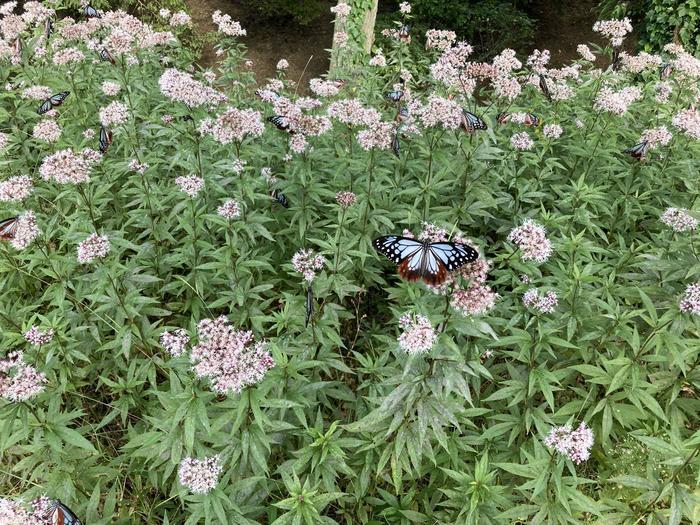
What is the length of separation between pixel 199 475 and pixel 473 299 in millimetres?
2267

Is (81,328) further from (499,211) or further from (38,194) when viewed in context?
(499,211)

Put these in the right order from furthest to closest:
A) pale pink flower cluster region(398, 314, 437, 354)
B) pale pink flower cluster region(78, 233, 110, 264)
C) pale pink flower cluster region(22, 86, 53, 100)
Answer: pale pink flower cluster region(22, 86, 53, 100)
pale pink flower cluster region(78, 233, 110, 264)
pale pink flower cluster region(398, 314, 437, 354)

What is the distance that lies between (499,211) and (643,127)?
3.29m

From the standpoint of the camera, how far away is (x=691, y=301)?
3914 millimetres

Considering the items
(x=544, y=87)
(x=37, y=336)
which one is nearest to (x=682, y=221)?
(x=544, y=87)

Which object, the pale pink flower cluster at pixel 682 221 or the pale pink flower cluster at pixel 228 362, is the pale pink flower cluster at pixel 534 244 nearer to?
the pale pink flower cluster at pixel 682 221

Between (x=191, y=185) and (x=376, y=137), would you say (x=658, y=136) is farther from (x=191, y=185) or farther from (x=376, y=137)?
(x=191, y=185)

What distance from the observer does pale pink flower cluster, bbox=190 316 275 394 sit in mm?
3324

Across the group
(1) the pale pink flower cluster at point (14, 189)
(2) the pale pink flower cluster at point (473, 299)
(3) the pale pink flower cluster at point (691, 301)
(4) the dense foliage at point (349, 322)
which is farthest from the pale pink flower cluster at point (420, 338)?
(1) the pale pink flower cluster at point (14, 189)

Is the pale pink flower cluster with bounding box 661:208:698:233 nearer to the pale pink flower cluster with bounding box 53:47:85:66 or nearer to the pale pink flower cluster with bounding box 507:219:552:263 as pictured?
the pale pink flower cluster with bounding box 507:219:552:263

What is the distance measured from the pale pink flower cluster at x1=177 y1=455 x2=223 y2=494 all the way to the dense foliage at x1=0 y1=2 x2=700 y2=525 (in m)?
0.02

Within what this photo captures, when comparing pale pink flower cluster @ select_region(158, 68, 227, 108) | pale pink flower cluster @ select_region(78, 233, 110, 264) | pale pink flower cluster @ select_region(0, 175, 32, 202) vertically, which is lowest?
pale pink flower cluster @ select_region(0, 175, 32, 202)

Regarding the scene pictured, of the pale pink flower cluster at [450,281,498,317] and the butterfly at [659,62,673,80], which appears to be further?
the butterfly at [659,62,673,80]

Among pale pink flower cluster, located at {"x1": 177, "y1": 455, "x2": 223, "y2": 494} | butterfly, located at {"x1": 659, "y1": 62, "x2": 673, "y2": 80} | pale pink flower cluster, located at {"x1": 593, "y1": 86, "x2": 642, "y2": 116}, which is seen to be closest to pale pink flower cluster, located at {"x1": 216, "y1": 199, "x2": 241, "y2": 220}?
pale pink flower cluster, located at {"x1": 177, "y1": 455, "x2": 223, "y2": 494}
